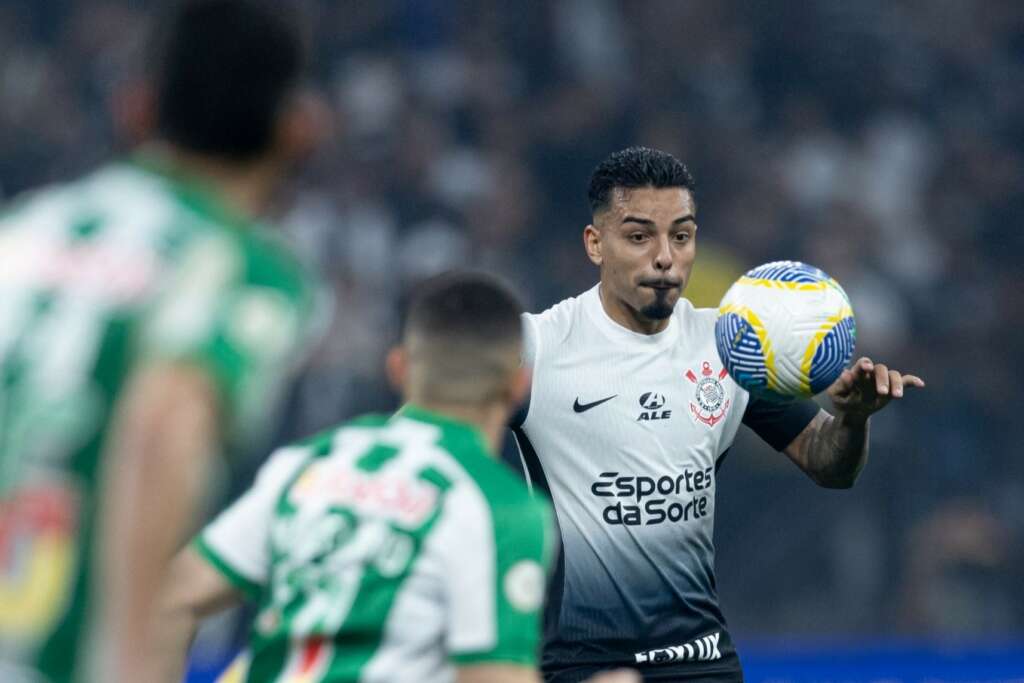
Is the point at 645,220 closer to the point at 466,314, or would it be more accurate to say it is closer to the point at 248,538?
the point at 466,314

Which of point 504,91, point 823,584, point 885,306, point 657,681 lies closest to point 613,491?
point 657,681

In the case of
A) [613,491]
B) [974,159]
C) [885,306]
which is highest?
[974,159]

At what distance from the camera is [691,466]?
5500 millimetres

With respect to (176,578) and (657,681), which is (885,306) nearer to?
(657,681)

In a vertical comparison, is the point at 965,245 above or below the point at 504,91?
below

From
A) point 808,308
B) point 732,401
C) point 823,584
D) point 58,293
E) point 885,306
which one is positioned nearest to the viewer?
point 58,293

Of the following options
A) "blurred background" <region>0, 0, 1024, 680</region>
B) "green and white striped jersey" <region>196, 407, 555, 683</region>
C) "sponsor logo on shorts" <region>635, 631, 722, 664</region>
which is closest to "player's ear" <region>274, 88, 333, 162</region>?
"green and white striped jersey" <region>196, 407, 555, 683</region>

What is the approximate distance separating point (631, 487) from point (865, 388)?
2.62 feet

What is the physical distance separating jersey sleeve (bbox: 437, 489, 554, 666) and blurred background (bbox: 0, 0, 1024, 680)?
20.7 feet

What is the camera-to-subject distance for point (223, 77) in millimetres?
2559

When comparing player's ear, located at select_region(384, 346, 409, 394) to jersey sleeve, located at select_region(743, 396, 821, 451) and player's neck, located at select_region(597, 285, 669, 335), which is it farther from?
jersey sleeve, located at select_region(743, 396, 821, 451)

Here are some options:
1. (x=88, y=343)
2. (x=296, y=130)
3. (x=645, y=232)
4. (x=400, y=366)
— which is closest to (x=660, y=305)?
(x=645, y=232)

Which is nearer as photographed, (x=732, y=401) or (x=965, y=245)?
(x=732, y=401)

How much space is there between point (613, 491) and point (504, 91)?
703 centimetres
